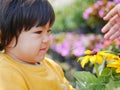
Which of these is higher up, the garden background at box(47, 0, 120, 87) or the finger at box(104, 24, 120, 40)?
the finger at box(104, 24, 120, 40)

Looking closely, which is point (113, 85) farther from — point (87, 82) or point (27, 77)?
point (27, 77)

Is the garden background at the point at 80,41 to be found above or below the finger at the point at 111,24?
below

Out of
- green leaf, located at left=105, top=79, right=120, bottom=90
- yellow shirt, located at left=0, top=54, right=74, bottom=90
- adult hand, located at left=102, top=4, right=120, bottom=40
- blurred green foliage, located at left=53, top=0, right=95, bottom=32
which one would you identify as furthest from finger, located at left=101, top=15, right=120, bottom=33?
blurred green foliage, located at left=53, top=0, right=95, bottom=32

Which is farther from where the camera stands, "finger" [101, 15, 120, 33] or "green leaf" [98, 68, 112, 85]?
"finger" [101, 15, 120, 33]

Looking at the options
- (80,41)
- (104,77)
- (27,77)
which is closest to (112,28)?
(104,77)

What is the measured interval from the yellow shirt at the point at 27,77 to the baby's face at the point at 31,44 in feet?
0.14

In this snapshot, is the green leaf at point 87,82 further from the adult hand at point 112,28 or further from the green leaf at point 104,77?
the adult hand at point 112,28

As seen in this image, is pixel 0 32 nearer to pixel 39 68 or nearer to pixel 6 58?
pixel 6 58

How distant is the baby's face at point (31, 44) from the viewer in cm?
212

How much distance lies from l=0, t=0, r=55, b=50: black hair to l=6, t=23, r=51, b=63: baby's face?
0.08 feet

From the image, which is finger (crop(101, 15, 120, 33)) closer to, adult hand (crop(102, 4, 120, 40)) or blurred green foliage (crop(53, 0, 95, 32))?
adult hand (crop(102, 4, 120, 40))

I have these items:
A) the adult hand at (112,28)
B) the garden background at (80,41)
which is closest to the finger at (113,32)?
the adult hand at (112,28)

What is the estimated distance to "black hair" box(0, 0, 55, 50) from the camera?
2115 mm

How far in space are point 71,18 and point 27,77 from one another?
4337 millimetres
